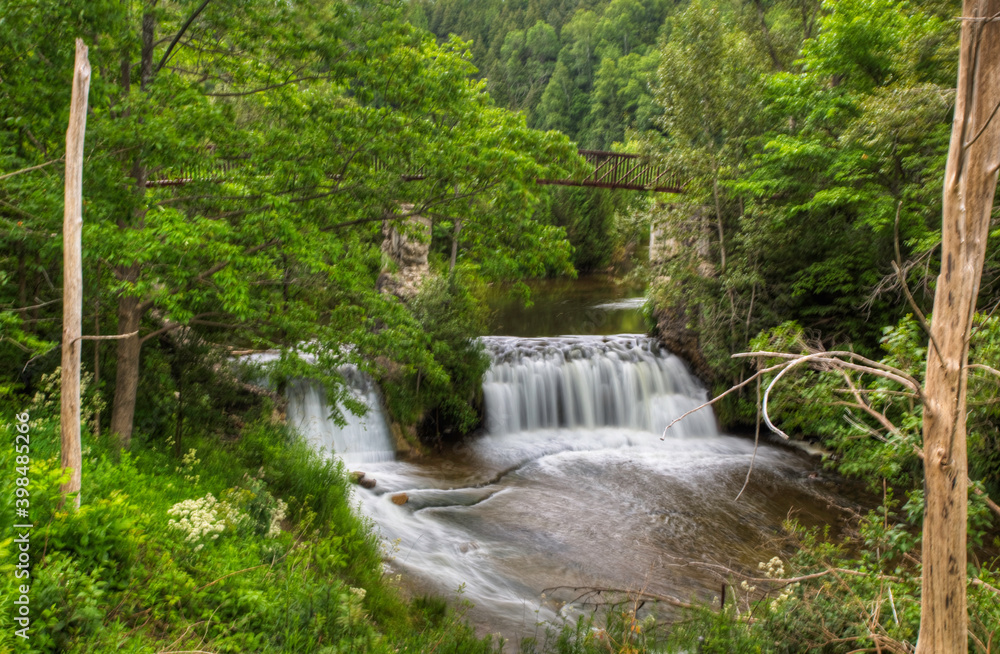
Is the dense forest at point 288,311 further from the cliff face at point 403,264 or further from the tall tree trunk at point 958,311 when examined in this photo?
the cliff face at point 403,264

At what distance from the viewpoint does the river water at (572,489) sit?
834 centimetres

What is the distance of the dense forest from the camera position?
4188 mm

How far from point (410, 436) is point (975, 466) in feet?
31.4

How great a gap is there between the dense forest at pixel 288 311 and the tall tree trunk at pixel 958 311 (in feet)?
0.52

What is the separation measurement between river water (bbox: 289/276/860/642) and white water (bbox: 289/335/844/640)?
0.03 m

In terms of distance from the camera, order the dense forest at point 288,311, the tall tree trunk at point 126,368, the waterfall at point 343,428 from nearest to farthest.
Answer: the dense forest at point 288,311 < the tall tree trunk at point 126,368 < the waterfall at point 343,428

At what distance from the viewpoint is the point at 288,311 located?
23.2 feet

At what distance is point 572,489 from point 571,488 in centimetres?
6

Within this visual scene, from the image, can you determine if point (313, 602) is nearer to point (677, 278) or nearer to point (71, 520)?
point (71, 520)

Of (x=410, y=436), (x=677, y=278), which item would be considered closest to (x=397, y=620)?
(x=410, y=436)

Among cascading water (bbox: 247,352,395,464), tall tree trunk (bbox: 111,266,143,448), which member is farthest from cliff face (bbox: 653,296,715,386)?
tall tree trunk (bbox: 111,266,143,448)

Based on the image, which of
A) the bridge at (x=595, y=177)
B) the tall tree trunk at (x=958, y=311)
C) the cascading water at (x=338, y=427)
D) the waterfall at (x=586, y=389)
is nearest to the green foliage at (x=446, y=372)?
the cascading water at (x=338, y=427)

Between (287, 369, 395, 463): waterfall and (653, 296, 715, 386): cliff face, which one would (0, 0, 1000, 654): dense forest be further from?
(653, 296, 715, 386): cliff face

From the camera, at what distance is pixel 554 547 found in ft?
30.8
